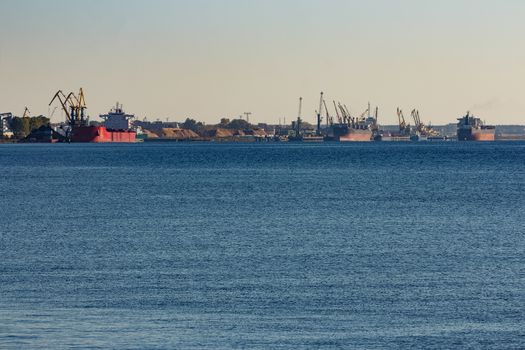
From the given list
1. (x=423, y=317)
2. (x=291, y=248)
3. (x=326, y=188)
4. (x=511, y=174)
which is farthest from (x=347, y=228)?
→ (x=511, y=174)

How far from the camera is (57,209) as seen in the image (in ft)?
230

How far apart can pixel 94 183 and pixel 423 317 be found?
76.3 meters

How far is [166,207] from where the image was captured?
72.4m

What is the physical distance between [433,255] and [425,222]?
626 inches

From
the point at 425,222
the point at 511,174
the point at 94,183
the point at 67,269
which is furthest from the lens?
the point at 511,174

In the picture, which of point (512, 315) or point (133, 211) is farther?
point (133, 211)

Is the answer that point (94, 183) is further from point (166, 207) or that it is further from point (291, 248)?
point (291, 248)

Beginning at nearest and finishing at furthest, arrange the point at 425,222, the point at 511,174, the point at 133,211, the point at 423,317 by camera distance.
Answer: the point at 423,317 → the point at 425,222 → the point at 133,211 → the point at 511,174

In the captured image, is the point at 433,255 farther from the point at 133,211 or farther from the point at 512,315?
the point at 133,211

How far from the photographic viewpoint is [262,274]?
128ft

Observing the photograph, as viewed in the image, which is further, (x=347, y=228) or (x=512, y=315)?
(x=347, y=228)

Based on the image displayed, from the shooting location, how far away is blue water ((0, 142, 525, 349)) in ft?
95.8

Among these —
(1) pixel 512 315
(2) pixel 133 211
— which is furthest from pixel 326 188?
(1) pixel 512 315

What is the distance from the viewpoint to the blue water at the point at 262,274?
29.2 m
